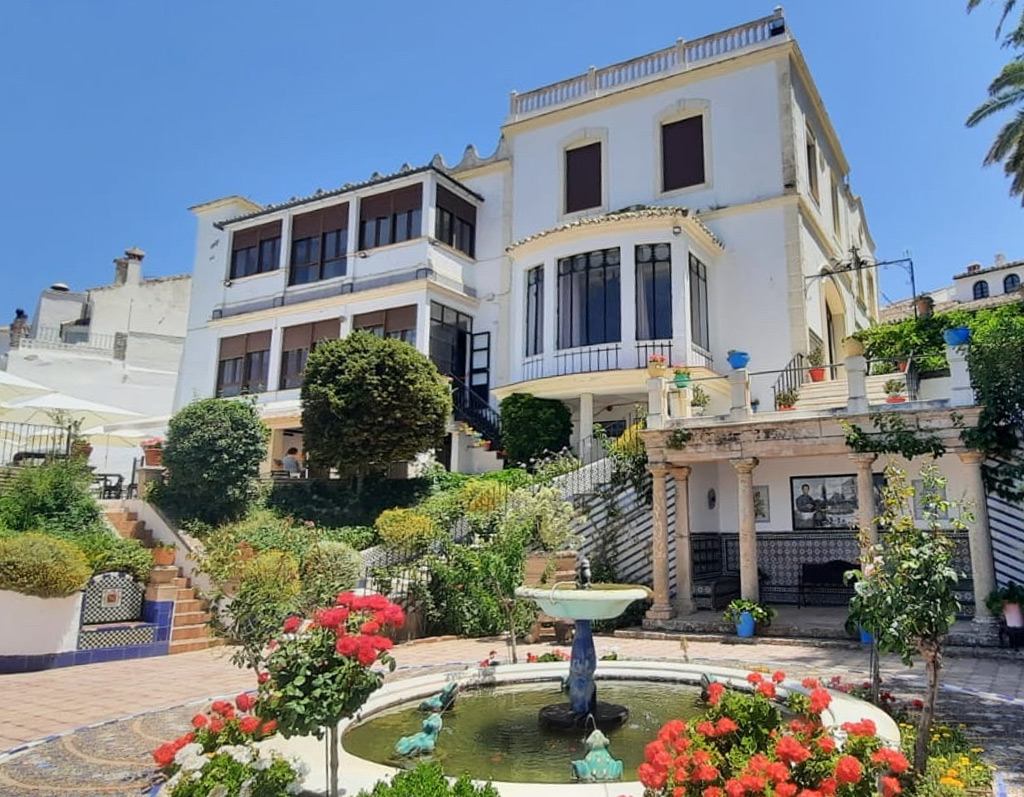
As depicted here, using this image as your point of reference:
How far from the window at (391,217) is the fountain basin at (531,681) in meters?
17.4

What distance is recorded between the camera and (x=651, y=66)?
23.0 meters

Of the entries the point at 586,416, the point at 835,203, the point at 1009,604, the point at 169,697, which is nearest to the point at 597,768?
the point at 169,697

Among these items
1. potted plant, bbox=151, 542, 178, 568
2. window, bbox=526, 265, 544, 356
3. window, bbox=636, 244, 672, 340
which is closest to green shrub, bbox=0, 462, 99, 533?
potted plant, bbox=151, 542, 178, 568

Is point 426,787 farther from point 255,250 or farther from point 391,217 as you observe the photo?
point 255,250

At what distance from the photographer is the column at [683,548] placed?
44.9 ft

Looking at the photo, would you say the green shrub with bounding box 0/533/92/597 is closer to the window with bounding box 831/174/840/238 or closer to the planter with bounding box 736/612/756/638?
the planter with bounding box 736/612/756/638

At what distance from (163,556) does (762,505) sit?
1175 centimetres

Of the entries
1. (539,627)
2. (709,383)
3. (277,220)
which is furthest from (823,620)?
(277,220)

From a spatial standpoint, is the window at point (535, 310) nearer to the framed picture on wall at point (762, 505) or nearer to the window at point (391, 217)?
the window at point (391, 217)

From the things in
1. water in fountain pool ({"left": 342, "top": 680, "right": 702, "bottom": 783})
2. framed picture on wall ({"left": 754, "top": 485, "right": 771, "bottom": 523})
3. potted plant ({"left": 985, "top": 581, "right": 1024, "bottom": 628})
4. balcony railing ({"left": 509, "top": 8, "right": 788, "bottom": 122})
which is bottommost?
water in fountain pool ({"left": 342, "top": 680, "right": 702, "bottom": 783})

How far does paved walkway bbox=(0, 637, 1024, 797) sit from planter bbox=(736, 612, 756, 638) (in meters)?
0.32

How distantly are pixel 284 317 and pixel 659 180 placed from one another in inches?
518

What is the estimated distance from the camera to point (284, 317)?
25031mm

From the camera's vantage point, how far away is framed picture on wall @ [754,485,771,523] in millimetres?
15461
